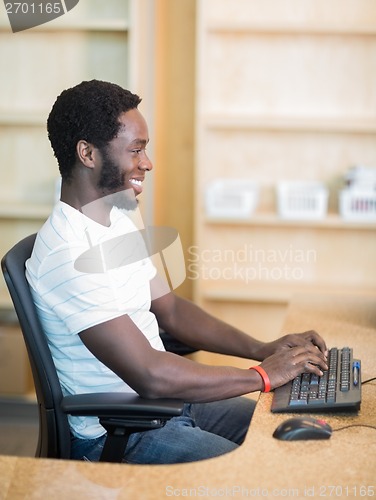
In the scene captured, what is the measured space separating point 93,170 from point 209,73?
1.79 m

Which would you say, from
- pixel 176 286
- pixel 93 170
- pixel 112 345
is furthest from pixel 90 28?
pixel 112 345

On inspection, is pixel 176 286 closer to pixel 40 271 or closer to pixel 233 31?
pixel 233 31

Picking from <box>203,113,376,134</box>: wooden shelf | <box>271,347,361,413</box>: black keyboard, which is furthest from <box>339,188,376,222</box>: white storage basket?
<box>271,347,361,413</box>: black keyboard

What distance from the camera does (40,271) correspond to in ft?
5.33

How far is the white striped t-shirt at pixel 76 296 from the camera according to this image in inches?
61.8

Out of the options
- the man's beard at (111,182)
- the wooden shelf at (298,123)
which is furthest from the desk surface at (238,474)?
the wooden shelf at (298,123)

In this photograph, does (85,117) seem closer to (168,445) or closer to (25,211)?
(168,445)

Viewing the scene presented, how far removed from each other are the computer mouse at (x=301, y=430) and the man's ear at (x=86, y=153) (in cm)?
70

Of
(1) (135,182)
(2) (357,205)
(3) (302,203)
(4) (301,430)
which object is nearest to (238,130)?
(3) (302,203)

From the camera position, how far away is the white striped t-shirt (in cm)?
157

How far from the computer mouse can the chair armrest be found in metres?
0.22

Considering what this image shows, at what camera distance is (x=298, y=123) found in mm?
3246

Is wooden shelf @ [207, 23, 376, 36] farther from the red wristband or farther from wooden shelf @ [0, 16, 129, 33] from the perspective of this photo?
the red wristband

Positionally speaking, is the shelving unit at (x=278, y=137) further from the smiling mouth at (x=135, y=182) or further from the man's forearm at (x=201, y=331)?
the smiling mouth at (x=135, y=182)
